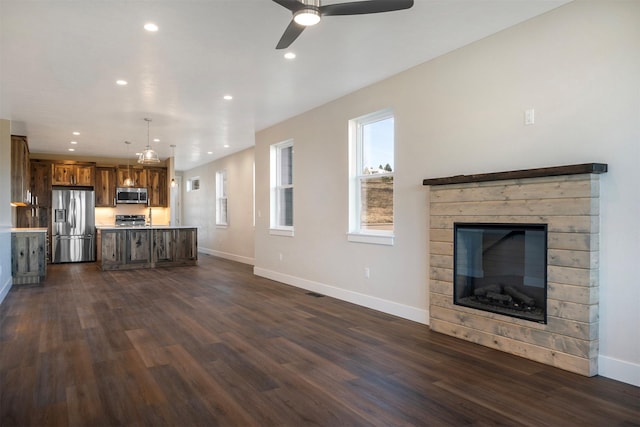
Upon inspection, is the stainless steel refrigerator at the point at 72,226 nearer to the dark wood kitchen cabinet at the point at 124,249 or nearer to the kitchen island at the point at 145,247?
the kitchen island at the point at 145,247

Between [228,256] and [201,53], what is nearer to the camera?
[201,53]

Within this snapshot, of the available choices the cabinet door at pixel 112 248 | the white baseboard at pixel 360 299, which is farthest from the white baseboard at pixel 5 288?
the white baseboard at pixel 360 299

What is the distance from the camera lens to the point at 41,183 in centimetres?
995

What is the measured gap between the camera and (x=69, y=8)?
3141 mm

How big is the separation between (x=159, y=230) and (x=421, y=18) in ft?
24.1

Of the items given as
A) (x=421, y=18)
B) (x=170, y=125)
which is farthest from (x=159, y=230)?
(x=421, y=18)

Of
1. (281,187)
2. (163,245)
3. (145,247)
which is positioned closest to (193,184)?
(163,245)

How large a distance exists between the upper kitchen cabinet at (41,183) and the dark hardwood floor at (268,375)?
593 centimetres

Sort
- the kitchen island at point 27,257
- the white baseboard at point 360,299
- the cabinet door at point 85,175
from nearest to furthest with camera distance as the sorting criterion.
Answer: the white baseboard at point 360,299
the kitchen island at point 27,257
the cabinet door at point 85,175

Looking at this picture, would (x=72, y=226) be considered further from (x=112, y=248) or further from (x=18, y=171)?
(x=18, y=171)

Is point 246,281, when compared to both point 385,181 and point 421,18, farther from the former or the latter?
point 421,18

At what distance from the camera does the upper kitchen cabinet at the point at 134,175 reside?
429 inches

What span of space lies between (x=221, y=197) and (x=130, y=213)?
264 cm

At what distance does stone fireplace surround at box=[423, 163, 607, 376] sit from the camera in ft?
9.41
